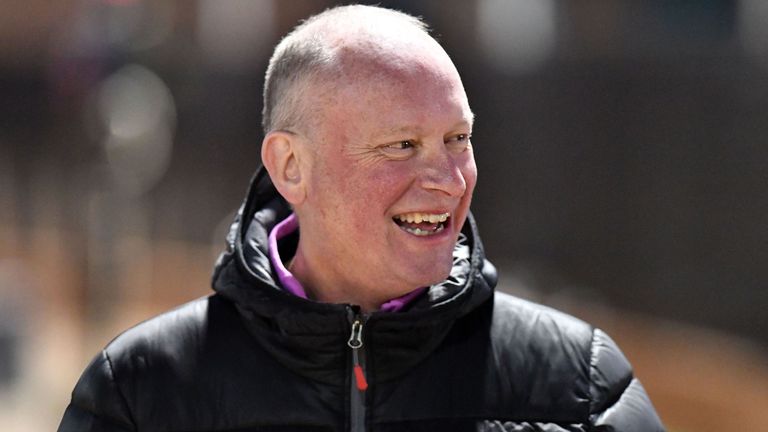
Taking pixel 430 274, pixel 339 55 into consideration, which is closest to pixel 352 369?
pixel 430 274

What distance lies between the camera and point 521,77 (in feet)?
29.1

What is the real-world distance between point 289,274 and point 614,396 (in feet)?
2.45

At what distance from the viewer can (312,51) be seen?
302 centimetres

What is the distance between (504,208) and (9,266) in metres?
4.54

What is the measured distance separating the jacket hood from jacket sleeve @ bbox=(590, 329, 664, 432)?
0.28m

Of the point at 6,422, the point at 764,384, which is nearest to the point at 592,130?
the point at 764,384

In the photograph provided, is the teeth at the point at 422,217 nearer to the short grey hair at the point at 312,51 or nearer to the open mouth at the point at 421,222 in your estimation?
the open mouth at the point at 421,222

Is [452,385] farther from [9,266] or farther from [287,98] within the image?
[9,266]

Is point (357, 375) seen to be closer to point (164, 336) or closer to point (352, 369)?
point (352, 369)

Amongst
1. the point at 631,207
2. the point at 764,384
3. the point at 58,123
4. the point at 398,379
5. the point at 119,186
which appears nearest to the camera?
the point at 398,379

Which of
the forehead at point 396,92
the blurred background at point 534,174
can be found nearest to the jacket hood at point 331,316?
the forehead at point 396,92

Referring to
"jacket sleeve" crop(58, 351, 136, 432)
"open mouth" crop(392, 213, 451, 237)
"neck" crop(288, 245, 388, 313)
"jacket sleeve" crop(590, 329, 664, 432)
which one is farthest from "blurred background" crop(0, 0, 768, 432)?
"jacket sleeve" crop(58, 351, 136, 432)

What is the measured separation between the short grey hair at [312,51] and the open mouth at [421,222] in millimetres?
302

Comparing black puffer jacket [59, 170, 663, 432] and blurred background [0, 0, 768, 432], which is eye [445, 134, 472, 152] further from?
blurred background [0, 0, 768, 432]
